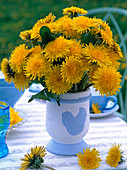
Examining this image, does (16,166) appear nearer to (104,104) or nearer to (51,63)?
(51,63)

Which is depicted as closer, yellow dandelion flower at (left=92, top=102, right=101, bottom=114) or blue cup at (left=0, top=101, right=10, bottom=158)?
blue cup at (left=0, top=101, right=10, bottom=158)

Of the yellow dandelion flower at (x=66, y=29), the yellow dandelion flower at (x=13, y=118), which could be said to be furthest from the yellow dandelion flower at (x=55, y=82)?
the yellow dandelion flower at (x=13, y=118)

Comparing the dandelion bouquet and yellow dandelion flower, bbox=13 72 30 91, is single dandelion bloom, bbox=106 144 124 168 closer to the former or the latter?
the dandelion bouquet

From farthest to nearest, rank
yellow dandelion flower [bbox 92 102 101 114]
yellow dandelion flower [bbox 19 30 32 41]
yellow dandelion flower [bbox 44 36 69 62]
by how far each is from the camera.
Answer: yellow dandelion flower [bbox 92 102 101 114]
yellow dandelion flower [bbox 19 30 32 41]
yellow dandelion flower [bbox 44 36 69 62]

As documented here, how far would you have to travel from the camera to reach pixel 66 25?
2.37 ft

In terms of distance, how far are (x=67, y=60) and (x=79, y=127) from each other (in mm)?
220

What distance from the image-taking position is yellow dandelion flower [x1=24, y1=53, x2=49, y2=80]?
2.20 feet

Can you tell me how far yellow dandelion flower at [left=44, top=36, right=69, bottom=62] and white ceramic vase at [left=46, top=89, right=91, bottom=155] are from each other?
0.42ft

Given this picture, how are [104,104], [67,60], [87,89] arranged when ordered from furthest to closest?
[104,104] < [87,89] < [67,60]

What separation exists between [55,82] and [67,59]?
0.22 ft

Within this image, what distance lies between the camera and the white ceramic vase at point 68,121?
755mm

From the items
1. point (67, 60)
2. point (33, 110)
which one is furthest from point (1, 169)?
point (33, 110)

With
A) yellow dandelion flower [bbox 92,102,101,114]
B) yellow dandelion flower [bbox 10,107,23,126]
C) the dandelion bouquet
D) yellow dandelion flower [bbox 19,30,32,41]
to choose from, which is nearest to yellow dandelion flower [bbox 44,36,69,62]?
the dandelion bouquet

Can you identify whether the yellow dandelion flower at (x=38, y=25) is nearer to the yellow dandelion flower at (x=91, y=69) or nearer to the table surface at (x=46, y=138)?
the yellow dandelion flower at (x=91, y=69)
